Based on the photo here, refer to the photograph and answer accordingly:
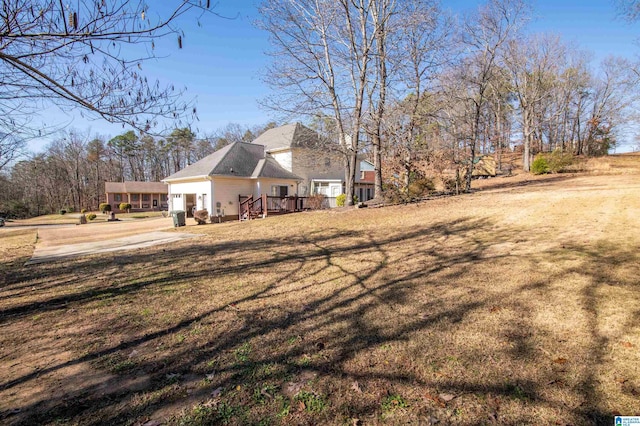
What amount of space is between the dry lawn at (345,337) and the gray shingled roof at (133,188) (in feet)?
132

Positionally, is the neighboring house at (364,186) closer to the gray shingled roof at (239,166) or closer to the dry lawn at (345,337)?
the gray shingled roof at (239,166)

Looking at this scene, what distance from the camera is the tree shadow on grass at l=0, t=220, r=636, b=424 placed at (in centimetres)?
225

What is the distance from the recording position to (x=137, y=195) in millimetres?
42938

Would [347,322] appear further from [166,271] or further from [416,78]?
[416,78]

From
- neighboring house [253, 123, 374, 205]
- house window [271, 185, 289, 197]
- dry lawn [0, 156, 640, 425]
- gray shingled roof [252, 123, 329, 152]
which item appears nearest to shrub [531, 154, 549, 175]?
neighboring house [253, 123, 374, 205]

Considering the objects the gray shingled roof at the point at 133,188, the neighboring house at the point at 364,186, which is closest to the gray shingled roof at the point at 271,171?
the neighboring house at the point at 364,186

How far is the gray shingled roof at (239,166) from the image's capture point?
2062 cm

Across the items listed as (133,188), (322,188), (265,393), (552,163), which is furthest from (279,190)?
(133,188)

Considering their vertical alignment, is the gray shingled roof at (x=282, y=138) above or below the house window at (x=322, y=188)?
above

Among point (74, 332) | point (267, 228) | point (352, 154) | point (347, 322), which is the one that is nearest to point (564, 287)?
point (347, 322)

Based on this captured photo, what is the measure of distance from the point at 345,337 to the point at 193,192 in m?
20.9

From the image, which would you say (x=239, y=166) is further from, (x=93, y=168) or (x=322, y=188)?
(x=93, y=168)

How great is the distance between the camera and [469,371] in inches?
97.0

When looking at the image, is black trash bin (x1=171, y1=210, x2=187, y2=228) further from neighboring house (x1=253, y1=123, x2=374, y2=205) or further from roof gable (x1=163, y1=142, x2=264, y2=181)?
neighboring house (x1=253, y1=123, x2=374, y2=205)
